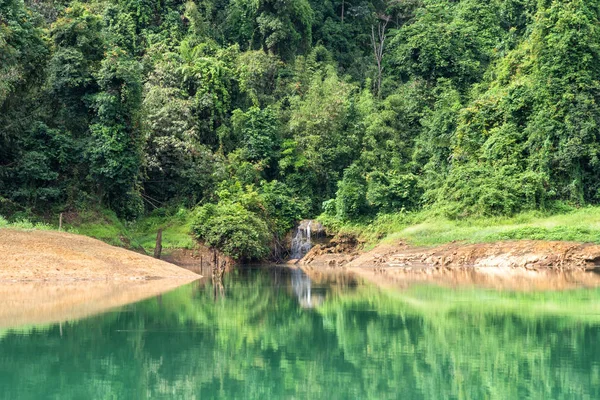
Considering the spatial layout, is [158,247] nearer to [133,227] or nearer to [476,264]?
[133,227]

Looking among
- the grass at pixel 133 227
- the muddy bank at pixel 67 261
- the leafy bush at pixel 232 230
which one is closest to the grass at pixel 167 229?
the grass at pixel 133 227

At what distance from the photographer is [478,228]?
45.0m

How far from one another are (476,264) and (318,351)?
28221 millimetres

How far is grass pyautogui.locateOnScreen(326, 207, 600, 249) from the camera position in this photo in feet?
134

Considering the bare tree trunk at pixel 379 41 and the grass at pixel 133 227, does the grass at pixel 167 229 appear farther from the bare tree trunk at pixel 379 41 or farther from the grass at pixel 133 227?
the bare tree trunk at pixel 379 41

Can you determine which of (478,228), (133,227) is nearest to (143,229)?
(133,227)

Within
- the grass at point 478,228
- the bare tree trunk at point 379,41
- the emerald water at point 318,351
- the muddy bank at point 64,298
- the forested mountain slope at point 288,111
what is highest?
the bare tree trunk at point 379,41

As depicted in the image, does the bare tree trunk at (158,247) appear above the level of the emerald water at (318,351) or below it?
above

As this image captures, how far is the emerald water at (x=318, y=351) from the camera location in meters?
12.2

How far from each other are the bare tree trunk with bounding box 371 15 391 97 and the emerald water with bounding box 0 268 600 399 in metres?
48.1

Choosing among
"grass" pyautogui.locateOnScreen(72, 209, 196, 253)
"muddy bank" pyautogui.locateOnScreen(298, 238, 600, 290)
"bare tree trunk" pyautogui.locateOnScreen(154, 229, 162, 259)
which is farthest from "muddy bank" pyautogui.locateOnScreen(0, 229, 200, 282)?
"muddy bank" pyautogui.locateOnScreen(298, 238, 600, 290)

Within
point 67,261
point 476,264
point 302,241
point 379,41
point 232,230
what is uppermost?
point 379,41

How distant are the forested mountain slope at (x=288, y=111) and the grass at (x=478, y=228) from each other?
1033 mm

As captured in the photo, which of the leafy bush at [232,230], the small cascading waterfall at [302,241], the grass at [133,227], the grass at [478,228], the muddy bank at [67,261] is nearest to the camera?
the muddy bank at [67,261]
